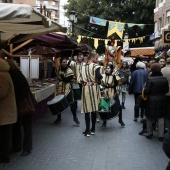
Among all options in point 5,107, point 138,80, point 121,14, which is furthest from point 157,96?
point 121,14

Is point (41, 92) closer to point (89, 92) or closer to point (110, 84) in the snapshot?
point (89, 92)

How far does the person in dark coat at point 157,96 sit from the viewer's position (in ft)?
24.3

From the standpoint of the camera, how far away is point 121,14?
1430 inches

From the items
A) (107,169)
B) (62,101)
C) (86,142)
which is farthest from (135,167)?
(62,101)

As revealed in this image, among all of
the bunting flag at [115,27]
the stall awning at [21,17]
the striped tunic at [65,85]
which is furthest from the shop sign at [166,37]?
the bunting flag at [115,27]

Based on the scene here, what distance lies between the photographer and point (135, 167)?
5.72 m

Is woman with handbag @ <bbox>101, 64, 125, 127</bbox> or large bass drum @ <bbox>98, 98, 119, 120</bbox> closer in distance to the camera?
large bass drum @ <bbox>98, 98, 119, 120</bbox>

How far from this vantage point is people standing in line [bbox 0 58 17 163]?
Result: 215 inches

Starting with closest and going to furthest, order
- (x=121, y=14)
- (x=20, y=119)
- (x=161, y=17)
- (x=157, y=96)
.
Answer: (x=20, y=119) < (x=157, y=96) < (x=161, y=17) < (x=121, y=14)

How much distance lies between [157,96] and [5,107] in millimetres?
3450

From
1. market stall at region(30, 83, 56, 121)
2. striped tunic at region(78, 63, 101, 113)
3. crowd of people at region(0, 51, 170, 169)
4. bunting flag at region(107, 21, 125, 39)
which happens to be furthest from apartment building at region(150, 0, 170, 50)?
striped tunic at region(78, 63, 101, 113)

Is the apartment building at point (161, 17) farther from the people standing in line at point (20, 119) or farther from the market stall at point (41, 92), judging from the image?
the people standing in line at point (20, 119)

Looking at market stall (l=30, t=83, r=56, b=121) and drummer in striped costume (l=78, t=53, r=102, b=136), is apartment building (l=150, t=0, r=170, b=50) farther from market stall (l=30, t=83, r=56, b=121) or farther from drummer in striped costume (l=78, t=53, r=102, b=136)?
drummer in striped costume (l=78, t=53, r=102, b=136)

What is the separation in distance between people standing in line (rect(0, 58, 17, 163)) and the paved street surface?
1.09 ft
